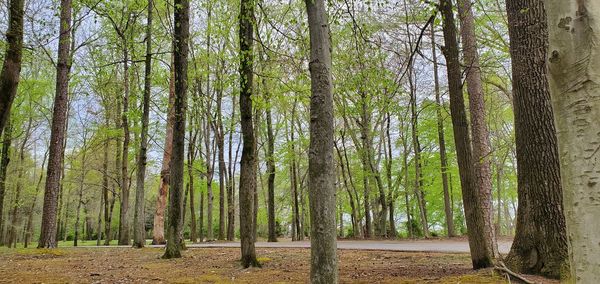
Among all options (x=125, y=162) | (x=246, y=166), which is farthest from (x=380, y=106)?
(x=125, y=162)

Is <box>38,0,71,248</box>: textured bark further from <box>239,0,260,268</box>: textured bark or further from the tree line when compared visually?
<box>239,0,260,268</box>: textured bark

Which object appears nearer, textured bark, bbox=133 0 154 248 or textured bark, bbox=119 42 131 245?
textured bark, bbox=133 0 154 248

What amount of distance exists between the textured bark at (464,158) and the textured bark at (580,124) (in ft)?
13.4

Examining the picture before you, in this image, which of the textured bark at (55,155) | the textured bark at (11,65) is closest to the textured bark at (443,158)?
the textured bark at (55,155)

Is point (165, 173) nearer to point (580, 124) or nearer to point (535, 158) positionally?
point (535, 158)

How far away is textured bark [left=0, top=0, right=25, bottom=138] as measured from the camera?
17.5 feet

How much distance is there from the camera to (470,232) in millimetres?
5891

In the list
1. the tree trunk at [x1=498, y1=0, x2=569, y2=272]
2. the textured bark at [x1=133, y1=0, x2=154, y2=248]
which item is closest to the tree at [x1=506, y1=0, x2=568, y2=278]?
the tree trunk at [x1=498, y1=0, x2=569, y2=272]

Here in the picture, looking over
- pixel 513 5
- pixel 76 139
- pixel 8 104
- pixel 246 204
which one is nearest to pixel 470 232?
pixel 513 5

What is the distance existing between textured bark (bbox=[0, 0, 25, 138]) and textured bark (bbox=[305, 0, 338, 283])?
4.01 metres

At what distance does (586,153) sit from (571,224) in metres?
0.31

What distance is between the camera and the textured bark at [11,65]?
17.5 feet

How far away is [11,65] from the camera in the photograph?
213 inches

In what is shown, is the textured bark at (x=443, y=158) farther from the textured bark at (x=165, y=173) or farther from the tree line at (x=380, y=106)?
the textured bark at (x=165, y=173)
